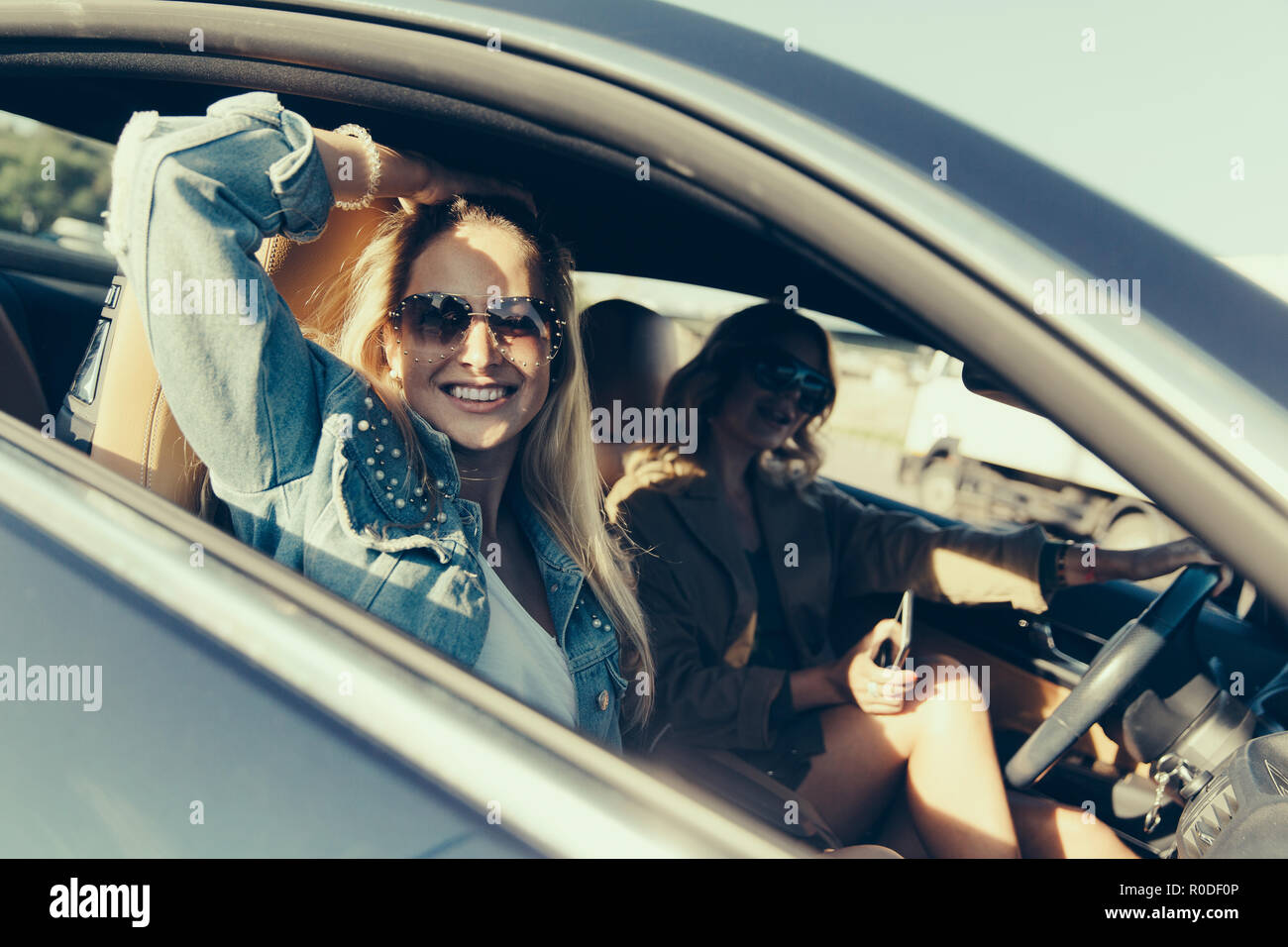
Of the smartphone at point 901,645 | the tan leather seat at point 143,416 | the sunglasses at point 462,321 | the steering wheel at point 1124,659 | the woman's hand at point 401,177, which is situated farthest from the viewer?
the smartphone at point 901,645

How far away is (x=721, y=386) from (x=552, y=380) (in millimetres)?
787

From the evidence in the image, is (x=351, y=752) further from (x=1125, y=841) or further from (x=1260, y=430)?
(x=1125, y=841)

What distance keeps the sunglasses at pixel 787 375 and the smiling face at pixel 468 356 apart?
971 mm

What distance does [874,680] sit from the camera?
6.45 feet

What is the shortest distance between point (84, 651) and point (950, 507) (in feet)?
29.3

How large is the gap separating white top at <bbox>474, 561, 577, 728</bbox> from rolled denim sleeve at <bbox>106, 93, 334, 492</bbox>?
34cm

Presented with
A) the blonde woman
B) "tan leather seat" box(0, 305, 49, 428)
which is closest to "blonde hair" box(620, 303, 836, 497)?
the blonde woman

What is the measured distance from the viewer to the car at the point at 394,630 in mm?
731

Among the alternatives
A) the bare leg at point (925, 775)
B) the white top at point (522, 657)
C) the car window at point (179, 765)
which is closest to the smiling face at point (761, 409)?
the bare leg at point (925, 775)

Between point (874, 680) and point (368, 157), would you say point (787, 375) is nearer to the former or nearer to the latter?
point (874, 680)

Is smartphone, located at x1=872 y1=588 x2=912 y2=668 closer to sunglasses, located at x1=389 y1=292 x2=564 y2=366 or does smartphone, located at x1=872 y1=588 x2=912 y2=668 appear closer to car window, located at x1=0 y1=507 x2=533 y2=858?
sunglasses, located at x1=389 y1=292 x2=564 y2=366

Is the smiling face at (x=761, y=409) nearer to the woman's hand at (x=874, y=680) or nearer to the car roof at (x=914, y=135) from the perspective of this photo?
the woman's hand at (x=874, y=680)

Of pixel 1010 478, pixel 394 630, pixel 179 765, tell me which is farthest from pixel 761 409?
pixel 1010 478

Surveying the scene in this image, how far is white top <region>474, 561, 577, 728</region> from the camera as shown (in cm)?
124
